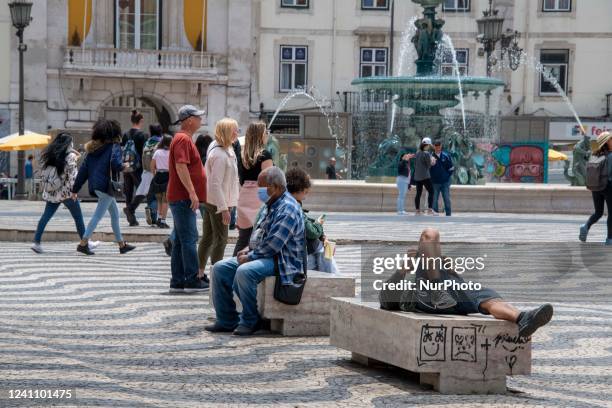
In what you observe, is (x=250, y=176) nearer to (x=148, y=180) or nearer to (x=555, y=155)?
(x=148, y=180)

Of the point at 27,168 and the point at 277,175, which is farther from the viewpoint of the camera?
the point at 27,168

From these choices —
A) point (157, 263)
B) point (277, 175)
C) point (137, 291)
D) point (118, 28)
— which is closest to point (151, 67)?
point (118, 28)

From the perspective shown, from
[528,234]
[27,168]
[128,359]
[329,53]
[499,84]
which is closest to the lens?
[128,359]

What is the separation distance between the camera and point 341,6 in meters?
46.2

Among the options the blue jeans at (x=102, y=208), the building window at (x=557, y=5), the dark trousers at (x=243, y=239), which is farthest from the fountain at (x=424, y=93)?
the dark trousers at (x=243, y=239)

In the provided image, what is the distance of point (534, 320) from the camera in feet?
23.9

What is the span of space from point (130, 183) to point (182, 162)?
9033 mm

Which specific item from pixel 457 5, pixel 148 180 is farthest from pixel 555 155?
pixel 148 180

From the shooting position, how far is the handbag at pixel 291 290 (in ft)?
30.3

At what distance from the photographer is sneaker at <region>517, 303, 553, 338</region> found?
23.9 feet

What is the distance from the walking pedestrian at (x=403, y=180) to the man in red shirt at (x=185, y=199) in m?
13.2

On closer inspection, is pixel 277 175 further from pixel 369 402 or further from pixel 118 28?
pixel 118 28

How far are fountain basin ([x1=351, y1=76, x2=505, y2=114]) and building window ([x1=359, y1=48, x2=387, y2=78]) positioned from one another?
16069 mm

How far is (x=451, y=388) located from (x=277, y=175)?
247 cm
